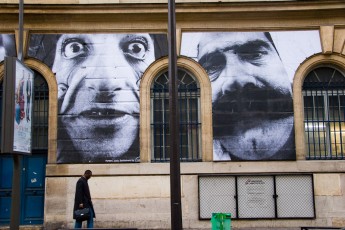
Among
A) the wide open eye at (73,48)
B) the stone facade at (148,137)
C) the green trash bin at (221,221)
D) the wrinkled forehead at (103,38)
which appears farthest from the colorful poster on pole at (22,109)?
the wrinkled forehead at (103,38)

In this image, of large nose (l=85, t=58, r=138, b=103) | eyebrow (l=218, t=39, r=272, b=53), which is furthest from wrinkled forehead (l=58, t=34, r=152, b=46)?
eyebrow (l=218, t=39, r=272, b=53)

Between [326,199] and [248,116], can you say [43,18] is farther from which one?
[326,199]

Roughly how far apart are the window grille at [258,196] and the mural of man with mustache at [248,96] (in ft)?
2.27

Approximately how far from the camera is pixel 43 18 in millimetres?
15672

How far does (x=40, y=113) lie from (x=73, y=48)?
2.31 metres

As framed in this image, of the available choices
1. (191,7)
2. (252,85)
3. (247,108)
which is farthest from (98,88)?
(252,85)

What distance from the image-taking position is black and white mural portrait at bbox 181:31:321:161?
A: 1527cm

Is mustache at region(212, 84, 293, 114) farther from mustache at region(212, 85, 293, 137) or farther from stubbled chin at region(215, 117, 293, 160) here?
stubbled chin at region(215, 117, 293, 160)

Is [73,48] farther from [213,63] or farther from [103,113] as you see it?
[213,63]

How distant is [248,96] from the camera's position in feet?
51.0

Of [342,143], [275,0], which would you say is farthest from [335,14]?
[342,143]

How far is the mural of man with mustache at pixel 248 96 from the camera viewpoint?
15258 mm

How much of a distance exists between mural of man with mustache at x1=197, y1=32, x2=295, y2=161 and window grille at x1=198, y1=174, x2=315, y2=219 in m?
0.69

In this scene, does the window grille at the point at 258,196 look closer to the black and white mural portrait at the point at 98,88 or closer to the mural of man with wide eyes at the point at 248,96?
the mural of man with wide eyes at the point at 248,96
